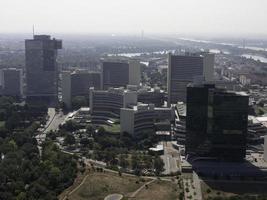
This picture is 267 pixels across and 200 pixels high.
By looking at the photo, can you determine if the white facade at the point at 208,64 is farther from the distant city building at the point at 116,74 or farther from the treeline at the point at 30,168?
the treeline at the point at 30,168

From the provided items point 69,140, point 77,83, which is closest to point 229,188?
point 69,140

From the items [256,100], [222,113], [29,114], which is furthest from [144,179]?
[256,100]

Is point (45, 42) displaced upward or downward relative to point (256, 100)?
upward

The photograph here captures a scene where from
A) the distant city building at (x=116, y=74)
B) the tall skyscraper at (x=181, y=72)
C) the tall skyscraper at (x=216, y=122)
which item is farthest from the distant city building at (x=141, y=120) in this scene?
the distant city building at (x=116, y=74)

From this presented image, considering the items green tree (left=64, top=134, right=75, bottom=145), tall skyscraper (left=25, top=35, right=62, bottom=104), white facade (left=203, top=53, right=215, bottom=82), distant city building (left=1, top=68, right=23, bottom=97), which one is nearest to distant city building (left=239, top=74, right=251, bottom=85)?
white facade (left=203, top=53, right=215, bottom=82)

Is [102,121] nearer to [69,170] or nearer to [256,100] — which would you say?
[69,170]

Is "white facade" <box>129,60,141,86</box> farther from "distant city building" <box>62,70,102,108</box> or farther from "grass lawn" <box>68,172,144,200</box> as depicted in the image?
"grass lawn" <box>68,172,144,200</box>

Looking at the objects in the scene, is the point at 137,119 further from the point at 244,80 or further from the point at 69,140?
the point at 244,80
